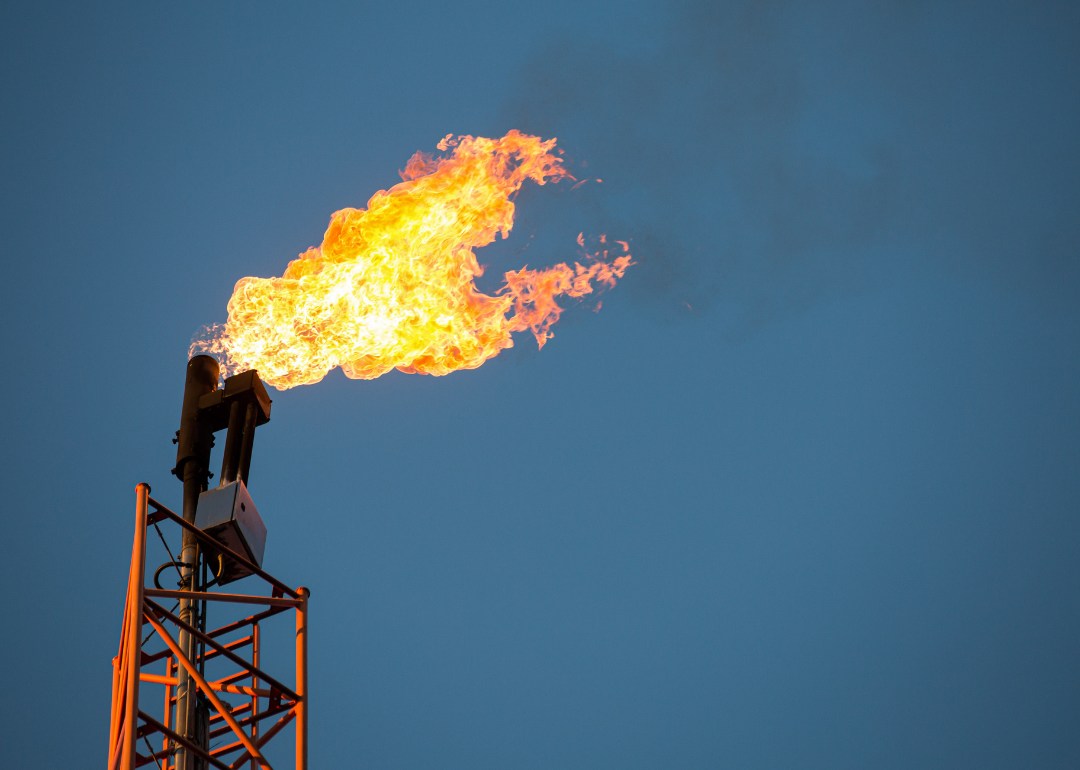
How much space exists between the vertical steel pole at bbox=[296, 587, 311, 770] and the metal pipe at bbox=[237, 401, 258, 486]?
1695mm

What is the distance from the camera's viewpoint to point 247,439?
11398mm

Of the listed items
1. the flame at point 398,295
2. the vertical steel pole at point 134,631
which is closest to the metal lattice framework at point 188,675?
the vertical steel pole at point 134,631

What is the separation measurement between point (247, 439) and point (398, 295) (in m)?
3.85

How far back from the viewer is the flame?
13.7 metres

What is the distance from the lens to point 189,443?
11.3m

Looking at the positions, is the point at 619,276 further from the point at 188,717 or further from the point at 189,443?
the point at 188,717

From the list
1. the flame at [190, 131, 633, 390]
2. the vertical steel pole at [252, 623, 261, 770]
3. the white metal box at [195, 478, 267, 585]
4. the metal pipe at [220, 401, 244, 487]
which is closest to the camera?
the vertical steel pole at [252, 623, 261, 770]

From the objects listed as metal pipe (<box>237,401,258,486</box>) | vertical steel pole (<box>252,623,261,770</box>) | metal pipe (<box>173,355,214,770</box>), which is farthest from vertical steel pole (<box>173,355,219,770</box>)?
vertical steel pole (<box>252,623,261,770</box>)

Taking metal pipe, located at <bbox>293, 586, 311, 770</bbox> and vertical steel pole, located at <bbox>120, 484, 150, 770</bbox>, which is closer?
vertical steel pole, located at <bbox>120, 484, 150, 770</bbox>

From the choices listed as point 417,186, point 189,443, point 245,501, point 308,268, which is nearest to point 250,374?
point 189,443

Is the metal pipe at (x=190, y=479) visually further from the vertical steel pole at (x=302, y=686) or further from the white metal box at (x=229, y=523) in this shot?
the vertical steel pole at (x=302, y=686)

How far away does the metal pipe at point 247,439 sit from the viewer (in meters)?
11.3

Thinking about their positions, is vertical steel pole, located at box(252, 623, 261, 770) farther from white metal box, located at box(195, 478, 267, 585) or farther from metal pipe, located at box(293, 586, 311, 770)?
white metal box, located at box(195, 478, 267, 585)

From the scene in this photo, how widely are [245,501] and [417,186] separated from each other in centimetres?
690
